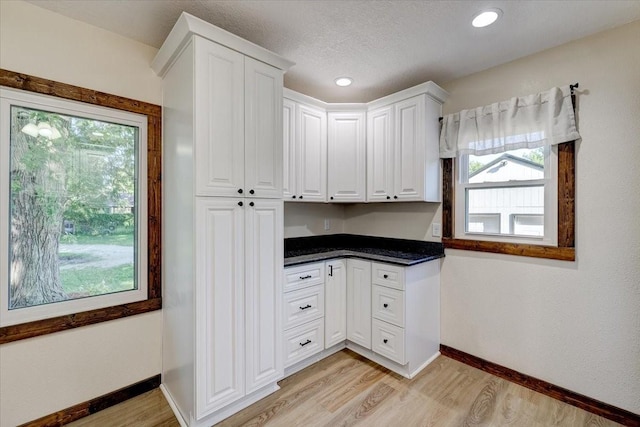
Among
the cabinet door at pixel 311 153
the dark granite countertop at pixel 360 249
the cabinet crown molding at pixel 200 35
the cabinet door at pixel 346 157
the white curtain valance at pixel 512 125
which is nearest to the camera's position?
the cabinet crown molding at pixel 200 35

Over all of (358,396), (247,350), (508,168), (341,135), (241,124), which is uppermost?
(341,135)

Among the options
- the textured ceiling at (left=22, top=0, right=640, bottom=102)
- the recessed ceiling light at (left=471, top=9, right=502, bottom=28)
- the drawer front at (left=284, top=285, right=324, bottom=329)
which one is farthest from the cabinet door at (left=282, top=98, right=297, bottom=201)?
the recessed ceiling light at (left=471, top=9, right=502, bottom=28)

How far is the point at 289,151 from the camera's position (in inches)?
99.3

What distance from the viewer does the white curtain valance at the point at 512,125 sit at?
76.7 inches

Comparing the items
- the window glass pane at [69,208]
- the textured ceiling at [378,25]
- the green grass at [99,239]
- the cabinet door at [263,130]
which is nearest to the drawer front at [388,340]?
the cabinet door at [263,130]

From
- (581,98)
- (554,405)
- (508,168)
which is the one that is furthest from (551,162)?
(554,405)

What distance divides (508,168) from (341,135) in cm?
151

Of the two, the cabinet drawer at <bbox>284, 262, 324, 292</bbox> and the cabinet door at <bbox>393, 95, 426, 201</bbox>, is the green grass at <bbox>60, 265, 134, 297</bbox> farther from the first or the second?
the cabinet door at <bbox>393, 95, 426, 201</bbox>

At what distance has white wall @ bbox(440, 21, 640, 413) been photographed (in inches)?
69.3

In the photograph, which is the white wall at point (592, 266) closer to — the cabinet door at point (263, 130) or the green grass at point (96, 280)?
the cabinet door at point (263, 130)

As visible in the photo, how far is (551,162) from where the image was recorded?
205 cm

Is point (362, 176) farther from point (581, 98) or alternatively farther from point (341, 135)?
point (581, 98)

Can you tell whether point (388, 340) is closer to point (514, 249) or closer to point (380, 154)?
point (514, 249)

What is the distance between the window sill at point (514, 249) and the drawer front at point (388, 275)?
0.66m
